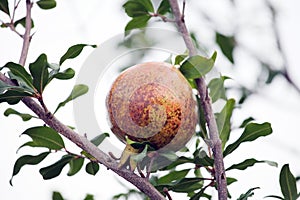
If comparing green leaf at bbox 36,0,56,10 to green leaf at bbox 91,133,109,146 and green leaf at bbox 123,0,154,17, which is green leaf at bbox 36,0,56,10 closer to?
green leaf at bbox 123,0,154,17

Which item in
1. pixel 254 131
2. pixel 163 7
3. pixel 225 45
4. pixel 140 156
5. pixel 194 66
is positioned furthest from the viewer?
pixel 225 45

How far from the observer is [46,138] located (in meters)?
0.85

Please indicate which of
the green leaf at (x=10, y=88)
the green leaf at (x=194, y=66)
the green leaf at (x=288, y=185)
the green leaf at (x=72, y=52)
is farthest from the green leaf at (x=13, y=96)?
the green leaf at (x=288, y=185)

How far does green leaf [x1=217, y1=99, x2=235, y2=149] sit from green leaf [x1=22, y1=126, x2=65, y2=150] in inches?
10.2

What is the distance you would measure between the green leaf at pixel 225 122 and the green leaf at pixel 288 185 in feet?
0.36

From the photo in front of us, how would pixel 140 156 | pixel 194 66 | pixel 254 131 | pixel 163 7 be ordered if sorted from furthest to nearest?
pixel 163 7, pixel 254 131, pixel 194 66, pixel 140 156

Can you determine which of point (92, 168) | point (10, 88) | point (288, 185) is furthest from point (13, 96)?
point (288, 185)

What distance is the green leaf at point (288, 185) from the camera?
89 centimetres

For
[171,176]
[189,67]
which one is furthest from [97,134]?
[171,176]

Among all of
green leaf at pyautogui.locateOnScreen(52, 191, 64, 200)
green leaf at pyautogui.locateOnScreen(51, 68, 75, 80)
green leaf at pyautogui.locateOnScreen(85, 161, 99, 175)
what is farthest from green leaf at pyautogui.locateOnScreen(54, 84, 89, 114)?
green leaf at pyautogui.locateOnScreen(52, 191, 64, 200)

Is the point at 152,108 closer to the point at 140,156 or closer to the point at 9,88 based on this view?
the point at 140,156

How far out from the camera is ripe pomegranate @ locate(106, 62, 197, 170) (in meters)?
0.70

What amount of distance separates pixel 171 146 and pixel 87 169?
0.23 meters

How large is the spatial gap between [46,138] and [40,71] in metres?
0.13
